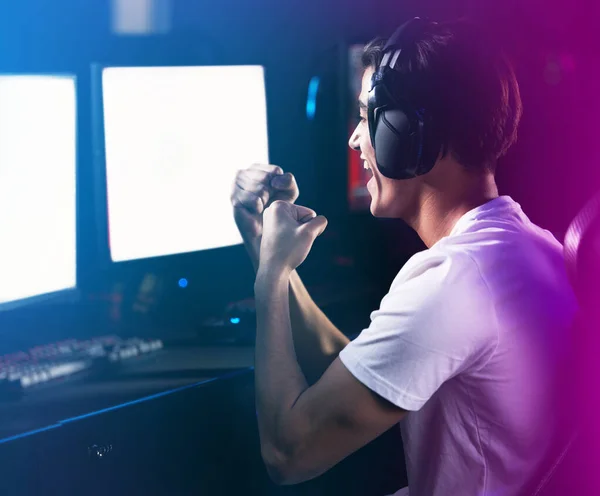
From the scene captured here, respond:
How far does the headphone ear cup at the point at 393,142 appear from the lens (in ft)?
3.49

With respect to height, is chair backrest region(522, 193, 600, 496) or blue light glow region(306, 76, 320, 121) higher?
blue light glow region(306, 76, 320, 121)

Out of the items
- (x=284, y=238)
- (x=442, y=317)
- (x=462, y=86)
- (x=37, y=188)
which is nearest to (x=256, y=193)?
(x=284, y=238)

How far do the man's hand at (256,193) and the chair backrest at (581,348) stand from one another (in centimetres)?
72

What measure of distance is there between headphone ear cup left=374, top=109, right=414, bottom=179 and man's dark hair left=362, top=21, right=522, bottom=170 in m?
0.04

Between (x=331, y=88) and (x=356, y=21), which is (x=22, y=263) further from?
(x=356, y=21)

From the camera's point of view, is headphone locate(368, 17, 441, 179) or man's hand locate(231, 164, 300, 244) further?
man's hand locate(231, 164, 300, 244)

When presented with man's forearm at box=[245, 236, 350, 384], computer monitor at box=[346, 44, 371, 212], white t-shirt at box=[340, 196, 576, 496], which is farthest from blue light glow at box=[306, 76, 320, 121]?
white t-shirt at box=[340, 196, 576, 496]

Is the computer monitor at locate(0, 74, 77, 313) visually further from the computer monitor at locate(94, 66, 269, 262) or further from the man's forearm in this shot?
the man's forearm

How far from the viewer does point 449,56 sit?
1.03 metres

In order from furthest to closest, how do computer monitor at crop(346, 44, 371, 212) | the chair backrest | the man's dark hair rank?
computer monitor at crop(346, 44, 371, 212), the man's dark hair, the chair backrest

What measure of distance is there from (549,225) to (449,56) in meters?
0.96

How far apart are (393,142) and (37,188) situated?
2.07ft

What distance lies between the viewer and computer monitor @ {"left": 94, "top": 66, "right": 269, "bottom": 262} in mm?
1449

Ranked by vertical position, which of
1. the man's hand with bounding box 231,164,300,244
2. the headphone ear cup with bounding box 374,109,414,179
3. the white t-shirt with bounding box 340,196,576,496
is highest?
the headphone ear cup with bounding box 374,109,414,179
